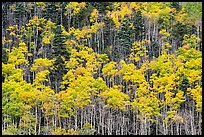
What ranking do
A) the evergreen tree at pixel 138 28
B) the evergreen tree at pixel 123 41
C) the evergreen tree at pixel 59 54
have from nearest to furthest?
the evergreen tree at pixel 59 54
the evergreen tree at pixel 123 41
the evergreen tree at pixel 138 28

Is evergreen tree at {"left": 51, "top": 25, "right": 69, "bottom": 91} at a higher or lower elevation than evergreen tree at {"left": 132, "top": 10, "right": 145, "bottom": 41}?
lower

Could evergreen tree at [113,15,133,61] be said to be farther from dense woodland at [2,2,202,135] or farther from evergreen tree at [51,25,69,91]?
evergreen tree at [51,25,69,91]

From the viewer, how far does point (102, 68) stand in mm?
53219

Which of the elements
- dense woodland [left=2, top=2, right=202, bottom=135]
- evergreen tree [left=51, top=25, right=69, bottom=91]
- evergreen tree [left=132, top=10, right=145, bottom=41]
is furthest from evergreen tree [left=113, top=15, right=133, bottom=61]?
evergreen tree [left=51, top=25, right=69, bottom=91]

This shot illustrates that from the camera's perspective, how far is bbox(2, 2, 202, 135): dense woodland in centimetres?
4422

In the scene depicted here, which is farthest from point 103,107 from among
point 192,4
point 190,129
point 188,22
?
point 192,4

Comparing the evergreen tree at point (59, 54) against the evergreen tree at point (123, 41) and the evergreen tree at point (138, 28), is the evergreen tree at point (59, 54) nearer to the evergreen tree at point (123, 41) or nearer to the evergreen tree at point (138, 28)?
the evergreen tree at point (123, 41)

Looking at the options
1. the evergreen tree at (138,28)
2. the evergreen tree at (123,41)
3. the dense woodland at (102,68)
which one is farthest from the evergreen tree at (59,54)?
the evergreen tree at (138,28)

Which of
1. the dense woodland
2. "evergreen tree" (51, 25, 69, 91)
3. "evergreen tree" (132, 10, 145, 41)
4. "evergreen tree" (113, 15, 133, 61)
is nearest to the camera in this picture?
the dense woodland

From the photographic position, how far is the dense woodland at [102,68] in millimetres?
44216

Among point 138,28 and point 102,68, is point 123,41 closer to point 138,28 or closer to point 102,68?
point 138,28

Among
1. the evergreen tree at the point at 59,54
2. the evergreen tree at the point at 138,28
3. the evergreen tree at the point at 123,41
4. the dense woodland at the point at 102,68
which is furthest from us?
the evergreen tree at the point at 138,28

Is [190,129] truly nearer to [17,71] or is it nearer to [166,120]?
[166,120]

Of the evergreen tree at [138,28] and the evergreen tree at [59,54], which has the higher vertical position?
the evergreen tree at [138,28]
